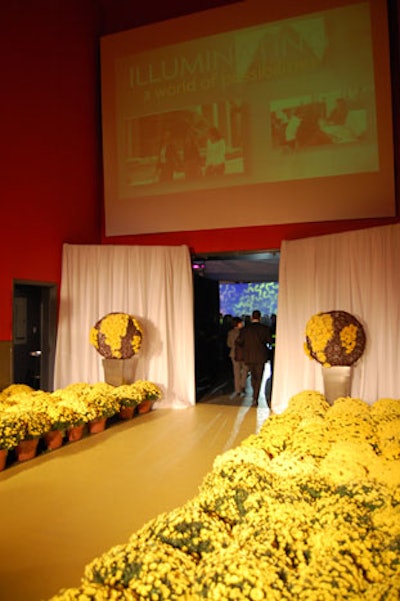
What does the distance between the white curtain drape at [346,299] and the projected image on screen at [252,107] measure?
1275 mm

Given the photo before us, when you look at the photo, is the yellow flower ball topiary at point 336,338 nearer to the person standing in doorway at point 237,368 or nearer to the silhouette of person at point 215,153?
the person standing in doorway at point 237,368

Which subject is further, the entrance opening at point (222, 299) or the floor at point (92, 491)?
the entrance opening at point (222, 299)

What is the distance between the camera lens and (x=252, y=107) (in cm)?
729

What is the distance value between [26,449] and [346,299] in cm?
438

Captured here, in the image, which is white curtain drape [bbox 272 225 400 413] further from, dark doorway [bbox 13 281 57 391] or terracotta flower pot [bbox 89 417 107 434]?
dark doorway [bbox 13 281 57 391]

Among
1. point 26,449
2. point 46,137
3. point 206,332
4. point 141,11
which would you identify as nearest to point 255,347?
point 206,332

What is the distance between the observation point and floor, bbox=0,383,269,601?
2.62 m

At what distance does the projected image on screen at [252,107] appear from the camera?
665cm

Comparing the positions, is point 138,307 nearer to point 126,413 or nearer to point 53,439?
point 126,413

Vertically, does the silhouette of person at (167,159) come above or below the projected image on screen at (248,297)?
above

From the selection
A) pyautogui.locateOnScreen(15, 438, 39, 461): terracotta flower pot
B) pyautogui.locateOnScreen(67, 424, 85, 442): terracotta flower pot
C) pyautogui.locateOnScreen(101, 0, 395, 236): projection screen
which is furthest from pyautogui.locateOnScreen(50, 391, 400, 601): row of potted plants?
pyautogui.locateOnScreen(101, 0, 395, 236): projection screen

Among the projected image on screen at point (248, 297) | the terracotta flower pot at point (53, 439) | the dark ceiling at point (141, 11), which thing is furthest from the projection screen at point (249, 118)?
the projected image on screen at point (248, 297)

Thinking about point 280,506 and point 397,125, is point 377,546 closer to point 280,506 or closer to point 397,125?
point 280,506

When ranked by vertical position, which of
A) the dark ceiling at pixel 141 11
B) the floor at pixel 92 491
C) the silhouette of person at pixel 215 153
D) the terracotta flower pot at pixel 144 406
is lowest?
the floor at pixel 92 491
